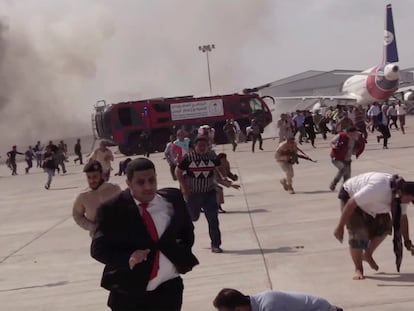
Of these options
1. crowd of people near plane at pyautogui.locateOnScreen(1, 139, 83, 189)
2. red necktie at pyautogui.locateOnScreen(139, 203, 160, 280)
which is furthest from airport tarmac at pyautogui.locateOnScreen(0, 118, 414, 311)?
crowd of people near plane at pyautogui.locateOnScreen(1, 139, 83, 189)

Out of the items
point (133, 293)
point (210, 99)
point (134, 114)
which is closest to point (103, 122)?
point (134, 114)

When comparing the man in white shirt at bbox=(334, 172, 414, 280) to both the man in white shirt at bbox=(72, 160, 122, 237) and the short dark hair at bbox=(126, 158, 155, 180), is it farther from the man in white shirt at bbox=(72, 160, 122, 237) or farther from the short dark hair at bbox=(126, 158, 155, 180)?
the short dark hair at bbox=(126, 158, 155, 180)

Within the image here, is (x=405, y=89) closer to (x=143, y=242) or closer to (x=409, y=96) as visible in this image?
(x=409, y=96)

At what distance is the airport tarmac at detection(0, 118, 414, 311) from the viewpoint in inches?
285

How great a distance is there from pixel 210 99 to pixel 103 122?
5.79 meters

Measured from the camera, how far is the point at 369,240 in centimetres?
734

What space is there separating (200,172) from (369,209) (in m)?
3.16

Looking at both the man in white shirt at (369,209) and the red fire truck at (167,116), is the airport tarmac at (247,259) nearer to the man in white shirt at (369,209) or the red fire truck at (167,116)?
the man in white shirt at (369,209)

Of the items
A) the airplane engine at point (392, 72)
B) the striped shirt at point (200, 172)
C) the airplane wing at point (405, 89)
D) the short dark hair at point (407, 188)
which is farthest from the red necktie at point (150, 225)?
the airplane wing at point (405, 89)

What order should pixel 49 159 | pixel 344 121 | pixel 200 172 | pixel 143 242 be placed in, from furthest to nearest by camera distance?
pixel 49 159, pixel 344 121, pixel 200 172, pixel 143 242

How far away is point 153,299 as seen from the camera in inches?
162

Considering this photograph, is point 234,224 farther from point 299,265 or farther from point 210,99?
point 210,99

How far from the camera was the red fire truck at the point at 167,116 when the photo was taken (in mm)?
41656

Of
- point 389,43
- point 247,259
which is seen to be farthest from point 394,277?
point 389,43
